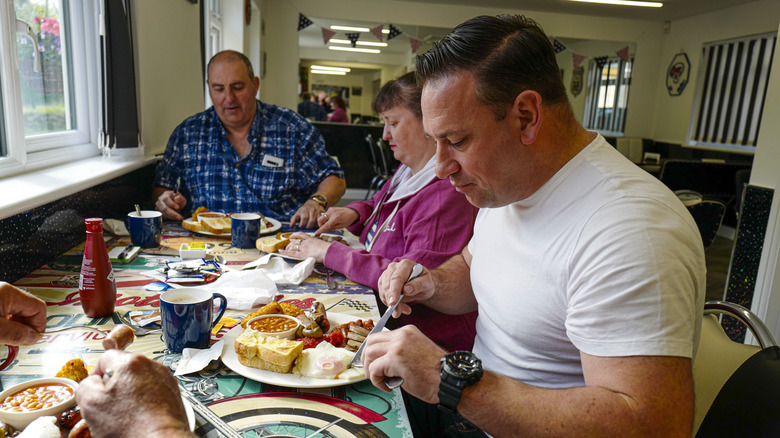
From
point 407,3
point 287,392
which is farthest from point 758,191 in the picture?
point 407,3

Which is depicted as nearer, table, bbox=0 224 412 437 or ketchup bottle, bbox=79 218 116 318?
table, bbox=0 224 412 437

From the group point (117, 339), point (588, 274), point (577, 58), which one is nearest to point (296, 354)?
point (117, 339)

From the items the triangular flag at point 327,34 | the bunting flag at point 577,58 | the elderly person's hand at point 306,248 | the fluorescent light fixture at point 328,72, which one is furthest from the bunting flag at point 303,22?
the elderly person's hand at point 306,248

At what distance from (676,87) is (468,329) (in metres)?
8.51

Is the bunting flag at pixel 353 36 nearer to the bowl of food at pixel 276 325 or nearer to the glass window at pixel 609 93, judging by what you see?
the glass window at pixel 609 93

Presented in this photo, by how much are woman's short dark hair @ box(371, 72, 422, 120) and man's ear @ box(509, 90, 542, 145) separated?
31.6 inches

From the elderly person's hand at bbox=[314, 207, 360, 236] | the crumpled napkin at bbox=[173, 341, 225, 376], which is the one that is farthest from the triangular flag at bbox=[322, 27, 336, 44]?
the crumpled napkin at bbox=[173, 341, 225, 376]

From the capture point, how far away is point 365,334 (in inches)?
41.6

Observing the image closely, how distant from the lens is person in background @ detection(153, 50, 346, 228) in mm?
2432

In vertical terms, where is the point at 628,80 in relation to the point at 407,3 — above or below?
below

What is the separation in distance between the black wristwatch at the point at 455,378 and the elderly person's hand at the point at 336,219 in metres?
1.25

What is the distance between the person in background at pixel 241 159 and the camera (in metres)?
2.43

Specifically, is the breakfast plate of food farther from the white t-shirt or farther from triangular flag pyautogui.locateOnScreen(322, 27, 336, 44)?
triangular flag pyautogui.locateOnScreen(322, 27, 336, 44)

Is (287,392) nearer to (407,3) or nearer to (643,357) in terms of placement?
(643,357)
